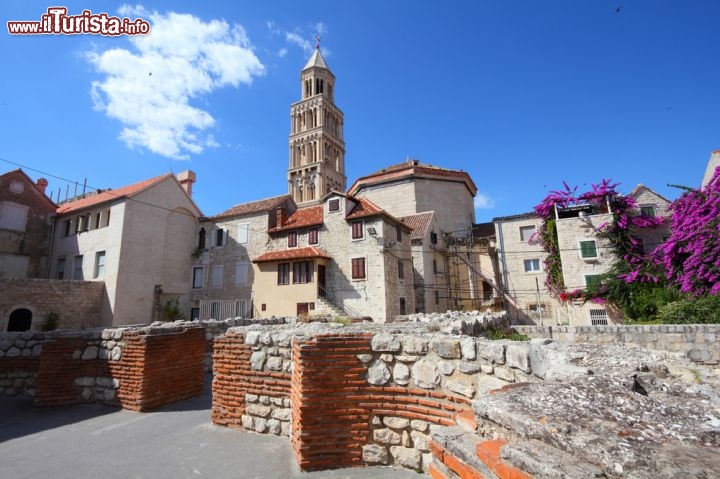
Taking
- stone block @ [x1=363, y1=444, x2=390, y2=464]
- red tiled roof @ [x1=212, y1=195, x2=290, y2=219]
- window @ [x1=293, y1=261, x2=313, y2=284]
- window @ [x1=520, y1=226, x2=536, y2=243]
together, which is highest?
red tiled roof @ [x1=212, y1=195, x2=290, y2=219]

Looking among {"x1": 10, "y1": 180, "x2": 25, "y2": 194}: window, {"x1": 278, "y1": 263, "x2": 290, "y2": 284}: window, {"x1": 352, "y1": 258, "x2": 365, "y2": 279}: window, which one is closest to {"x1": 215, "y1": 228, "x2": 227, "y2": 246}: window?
{"x1": 278, "y1": 263, "x2": 290, "y2": 284}: window

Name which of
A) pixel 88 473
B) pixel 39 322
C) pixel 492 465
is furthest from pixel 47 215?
pixel 492 465

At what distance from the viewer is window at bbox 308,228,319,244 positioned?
24.5m

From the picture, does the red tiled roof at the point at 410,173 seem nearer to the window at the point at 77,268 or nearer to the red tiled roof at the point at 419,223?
the red tiled roof at the point at 419,223

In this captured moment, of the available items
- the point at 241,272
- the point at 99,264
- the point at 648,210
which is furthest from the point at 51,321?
the point at 648,210

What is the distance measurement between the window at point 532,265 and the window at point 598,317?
4.43m

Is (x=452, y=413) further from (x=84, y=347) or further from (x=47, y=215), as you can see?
(x=47, y=215)

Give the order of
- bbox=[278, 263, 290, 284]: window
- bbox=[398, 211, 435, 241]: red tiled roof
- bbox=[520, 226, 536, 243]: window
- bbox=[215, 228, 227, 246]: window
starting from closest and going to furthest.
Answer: bbox=[278, 263, 290, 284]: window < bbox=[520, 226, 536, 243]: window < bbox=[398, 211, 435, 241]: red tiled roof < bbox=[215, 228, 227, 246]: window

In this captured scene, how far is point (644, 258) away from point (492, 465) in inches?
946

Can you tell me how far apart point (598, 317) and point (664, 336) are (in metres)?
9.42

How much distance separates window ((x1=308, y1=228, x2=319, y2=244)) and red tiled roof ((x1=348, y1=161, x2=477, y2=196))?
9803mm

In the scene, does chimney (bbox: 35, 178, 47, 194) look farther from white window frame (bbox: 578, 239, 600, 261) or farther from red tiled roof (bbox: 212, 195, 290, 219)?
white window frame (bbox: 578, 239, 600, 261)

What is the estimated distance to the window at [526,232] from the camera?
82.2 ft

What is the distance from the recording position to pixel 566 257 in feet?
72.9
